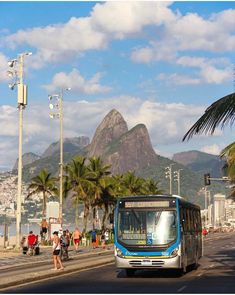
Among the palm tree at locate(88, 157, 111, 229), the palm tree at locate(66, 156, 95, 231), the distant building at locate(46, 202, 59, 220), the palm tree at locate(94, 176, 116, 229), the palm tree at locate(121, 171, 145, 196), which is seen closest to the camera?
the distant building at locate(46, 202, 59, 220)

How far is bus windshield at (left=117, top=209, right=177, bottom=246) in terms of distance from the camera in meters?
23.6

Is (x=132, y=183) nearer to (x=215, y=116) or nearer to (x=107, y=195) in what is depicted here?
(x=107, y=195)

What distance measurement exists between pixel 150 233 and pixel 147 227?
0.82 ft

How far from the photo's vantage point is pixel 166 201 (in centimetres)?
2441

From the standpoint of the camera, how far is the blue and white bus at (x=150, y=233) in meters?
23.3

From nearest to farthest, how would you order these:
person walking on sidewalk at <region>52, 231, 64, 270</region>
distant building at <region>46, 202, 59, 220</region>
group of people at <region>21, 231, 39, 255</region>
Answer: person walking on sidewalk at <region>52, 231, 64, 270</region>
group of people at <region>21, 231, 39, 255</region>
distant building at <region>46, 202, 59, 220</region>

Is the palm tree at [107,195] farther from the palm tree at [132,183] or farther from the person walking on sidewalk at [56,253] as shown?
the person walking on sidewalk at [56,253]

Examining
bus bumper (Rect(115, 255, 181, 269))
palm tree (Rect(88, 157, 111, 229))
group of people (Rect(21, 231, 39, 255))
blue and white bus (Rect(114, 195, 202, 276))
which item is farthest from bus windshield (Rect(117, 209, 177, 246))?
palm tree (Rect(88, 157, 111, 229))

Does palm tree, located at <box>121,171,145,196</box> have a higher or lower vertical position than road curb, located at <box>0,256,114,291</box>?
higher

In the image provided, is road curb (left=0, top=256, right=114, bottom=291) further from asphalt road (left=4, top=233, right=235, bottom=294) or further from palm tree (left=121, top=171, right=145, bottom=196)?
palm tree (left=121, top=171, right=145, bottom=196)

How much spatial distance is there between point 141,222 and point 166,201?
1.23 m

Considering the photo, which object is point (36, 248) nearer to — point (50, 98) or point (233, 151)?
point (50, 98)

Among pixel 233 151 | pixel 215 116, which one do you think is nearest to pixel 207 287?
pixel 233 151

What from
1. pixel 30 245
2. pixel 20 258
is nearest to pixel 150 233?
pixel 20 258
